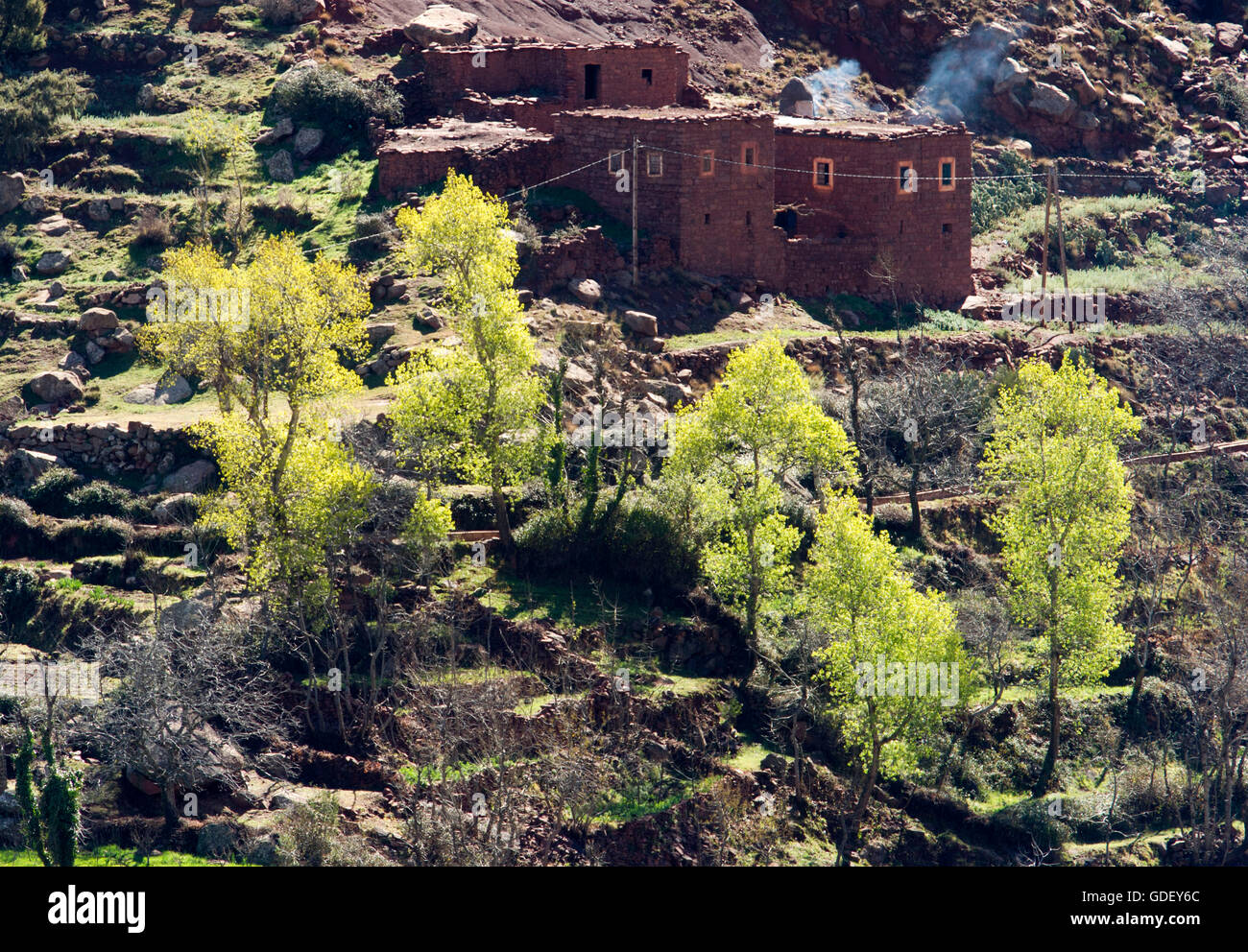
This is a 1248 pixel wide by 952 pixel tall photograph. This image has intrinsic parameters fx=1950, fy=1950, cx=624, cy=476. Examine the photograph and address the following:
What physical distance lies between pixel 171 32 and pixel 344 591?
1218 inches

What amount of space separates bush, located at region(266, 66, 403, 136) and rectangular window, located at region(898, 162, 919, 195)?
15411mm

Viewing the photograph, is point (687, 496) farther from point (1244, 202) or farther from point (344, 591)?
point (1244, 202)

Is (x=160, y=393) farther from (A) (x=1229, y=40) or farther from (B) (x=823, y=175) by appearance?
(A) (x=1229, y=40)

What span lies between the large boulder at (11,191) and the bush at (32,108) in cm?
158

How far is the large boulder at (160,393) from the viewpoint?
161 ft

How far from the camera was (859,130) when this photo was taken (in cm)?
6031

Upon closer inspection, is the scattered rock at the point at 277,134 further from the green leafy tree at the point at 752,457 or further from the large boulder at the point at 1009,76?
the large boulder at the point at 1009,76

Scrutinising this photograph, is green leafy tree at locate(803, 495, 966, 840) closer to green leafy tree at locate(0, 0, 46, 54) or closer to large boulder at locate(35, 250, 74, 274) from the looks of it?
large boulder at locate(35, 250, 74, 274)

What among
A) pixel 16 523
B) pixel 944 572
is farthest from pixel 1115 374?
pixel 16 523

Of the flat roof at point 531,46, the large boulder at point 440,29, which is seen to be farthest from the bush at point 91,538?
the large boulder at point 440,29

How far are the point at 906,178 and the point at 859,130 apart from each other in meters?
2.40

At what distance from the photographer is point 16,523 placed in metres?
44.9

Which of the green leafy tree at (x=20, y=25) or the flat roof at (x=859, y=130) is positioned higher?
the green leafy tree at (x=20, y=25)

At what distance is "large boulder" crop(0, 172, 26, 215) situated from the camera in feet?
187
